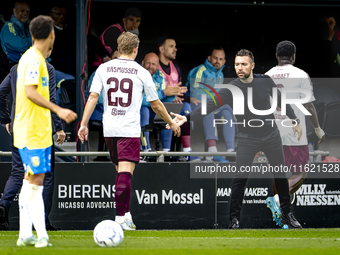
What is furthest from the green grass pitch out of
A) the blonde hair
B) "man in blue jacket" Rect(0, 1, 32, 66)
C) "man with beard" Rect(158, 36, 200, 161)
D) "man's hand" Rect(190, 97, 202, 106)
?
"man in blue jacket" Rect(0, 1, 32, 66)

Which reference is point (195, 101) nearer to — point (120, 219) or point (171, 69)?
point (171, 69)

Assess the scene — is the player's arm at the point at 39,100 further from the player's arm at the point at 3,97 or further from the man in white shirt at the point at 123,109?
the player's arm at the point at 3,97

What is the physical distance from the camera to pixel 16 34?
8.87 metres

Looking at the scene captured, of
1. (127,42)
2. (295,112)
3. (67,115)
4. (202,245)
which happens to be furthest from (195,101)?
(67,115)

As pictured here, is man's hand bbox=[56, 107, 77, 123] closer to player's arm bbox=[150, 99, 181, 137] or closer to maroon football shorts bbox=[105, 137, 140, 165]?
maroon football shorts bbox=[105, 137, 140, 165]

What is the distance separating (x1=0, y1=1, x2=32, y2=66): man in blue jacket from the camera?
29.1 ft

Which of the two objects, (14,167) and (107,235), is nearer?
(107,235)

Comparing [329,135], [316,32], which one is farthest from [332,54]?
[329,135]

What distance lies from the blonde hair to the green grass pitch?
1.92 m

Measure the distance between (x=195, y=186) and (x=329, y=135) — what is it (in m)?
3.69

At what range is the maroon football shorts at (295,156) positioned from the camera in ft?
23.0

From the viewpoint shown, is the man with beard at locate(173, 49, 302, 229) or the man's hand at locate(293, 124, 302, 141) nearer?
the man with beard at locate(173, 49, 302, 229)

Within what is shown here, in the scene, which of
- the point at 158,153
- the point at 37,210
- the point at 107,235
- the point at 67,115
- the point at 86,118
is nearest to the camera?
the point at 67,115

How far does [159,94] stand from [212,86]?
3.26 ft
